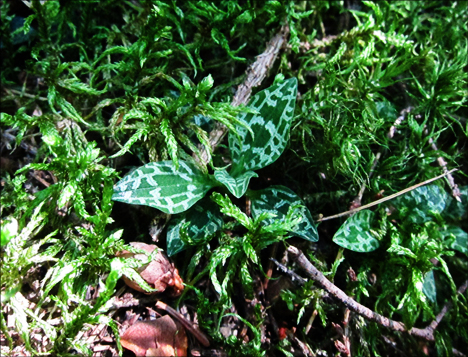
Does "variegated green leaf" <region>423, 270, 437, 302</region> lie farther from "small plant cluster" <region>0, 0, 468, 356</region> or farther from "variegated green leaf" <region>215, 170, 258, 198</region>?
"variegated green leaf" <region>215, 170, 258, 198</region>

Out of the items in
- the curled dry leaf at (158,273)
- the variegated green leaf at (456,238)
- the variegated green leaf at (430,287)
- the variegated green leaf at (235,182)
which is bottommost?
the variegated green leaf at (430,287)

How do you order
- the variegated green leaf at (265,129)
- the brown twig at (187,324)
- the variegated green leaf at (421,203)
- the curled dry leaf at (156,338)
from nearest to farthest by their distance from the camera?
the curled dry leaf at (156,338), the brown twig at (187,324), the variegated green leaf at (265,129), the variegated green leaf at (421,203)

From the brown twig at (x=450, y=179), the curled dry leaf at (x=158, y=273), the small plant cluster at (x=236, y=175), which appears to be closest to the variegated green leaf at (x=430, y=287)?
the small plant cluster at (x=236, y=175)

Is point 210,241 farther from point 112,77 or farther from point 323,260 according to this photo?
point 112,77

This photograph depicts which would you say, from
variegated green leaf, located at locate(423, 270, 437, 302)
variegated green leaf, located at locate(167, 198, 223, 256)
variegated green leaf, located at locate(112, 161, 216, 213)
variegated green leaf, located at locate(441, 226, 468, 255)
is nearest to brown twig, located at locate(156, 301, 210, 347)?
variegated green leaf, located at locate(167, 198, 223, 256)

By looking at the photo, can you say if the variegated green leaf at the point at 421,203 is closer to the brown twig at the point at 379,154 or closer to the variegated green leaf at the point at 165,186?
the brown twig at the point at 379,154

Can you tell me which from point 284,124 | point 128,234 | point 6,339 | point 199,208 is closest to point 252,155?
point 284,124

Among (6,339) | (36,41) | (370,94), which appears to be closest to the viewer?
(6,339)
